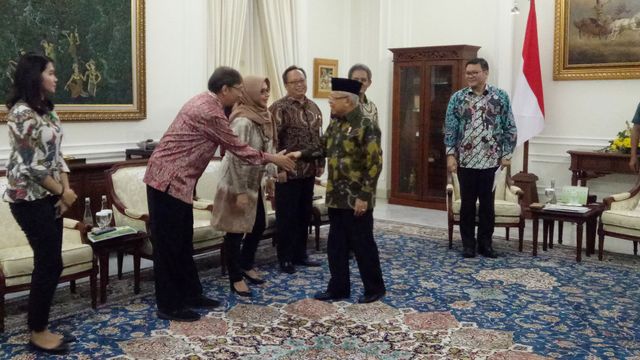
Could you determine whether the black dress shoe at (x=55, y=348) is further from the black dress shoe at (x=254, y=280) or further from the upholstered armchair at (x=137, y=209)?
the black dress shoe at (x=254, y=280)

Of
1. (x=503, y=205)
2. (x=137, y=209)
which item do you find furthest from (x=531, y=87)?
(x=137, y=209)

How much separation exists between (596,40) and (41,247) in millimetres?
6735

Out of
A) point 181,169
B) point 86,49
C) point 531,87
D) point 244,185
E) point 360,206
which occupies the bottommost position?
point 360,206

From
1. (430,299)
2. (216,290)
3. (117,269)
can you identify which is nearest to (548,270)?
(430,299)

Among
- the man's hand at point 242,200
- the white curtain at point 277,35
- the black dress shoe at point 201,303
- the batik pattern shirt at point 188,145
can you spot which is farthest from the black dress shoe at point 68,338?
the white curtain at point 277,35

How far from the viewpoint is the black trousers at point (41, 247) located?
344 centimetres

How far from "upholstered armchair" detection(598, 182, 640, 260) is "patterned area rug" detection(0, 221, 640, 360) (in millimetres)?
298

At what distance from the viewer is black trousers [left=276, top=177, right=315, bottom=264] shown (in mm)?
5211

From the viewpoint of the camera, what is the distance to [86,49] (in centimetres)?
656

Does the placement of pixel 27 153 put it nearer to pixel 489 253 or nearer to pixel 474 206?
pixel 474 206

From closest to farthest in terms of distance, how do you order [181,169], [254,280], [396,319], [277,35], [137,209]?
[181,169], [396,319], [254,280], [137,209], [277,35]

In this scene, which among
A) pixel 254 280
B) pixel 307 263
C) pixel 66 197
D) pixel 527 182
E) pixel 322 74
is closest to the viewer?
pixel 66 197

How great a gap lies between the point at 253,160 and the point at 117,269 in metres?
1.90

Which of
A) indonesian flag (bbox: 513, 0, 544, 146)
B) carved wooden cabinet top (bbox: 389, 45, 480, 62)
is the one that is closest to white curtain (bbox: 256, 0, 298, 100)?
carved wooden cabinet top (bbox: 389, 45, 480, 62)
